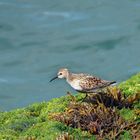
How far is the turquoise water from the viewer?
75.5ft

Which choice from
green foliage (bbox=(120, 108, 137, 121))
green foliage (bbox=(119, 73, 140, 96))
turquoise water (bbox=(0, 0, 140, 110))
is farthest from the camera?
turquoise water (bbox=(0, 0, 140, 110))

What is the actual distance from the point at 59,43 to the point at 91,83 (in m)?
13.7

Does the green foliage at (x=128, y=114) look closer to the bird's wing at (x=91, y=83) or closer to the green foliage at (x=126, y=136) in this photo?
the green foliage at (x=126, y=136)

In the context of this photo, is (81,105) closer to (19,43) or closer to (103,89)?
(103,89)

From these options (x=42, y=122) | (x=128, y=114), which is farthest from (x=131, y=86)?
(x=42, y=122)

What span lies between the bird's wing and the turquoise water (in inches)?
368

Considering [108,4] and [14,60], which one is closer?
[14,60]

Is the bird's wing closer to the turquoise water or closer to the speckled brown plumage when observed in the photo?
the speckled brown plumage

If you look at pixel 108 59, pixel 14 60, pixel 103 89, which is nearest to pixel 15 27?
pixel 14 60

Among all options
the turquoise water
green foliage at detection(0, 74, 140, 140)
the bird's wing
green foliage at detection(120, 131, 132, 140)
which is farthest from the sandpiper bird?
the turquoise water

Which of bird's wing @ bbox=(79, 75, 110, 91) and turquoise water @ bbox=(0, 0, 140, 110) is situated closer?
bird's wing @ bbox=(79, 75, 110, 91)

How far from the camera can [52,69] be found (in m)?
23.7

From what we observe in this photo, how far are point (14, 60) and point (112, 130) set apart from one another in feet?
45.9

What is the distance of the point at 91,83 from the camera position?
12094 millimetres
